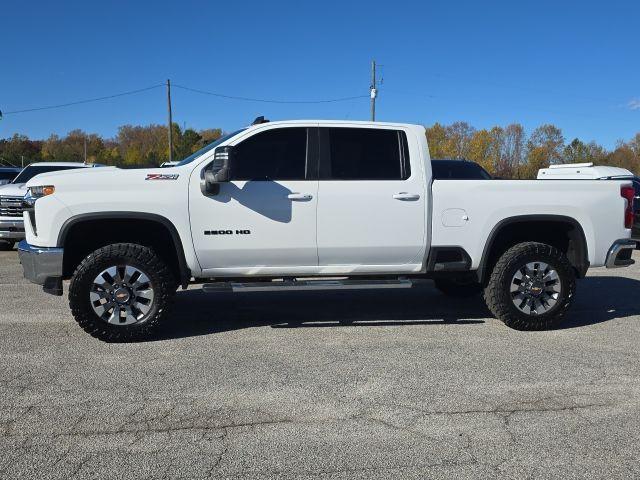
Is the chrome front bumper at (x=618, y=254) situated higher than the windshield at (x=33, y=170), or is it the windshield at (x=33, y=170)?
the windshield at (x=33, y=170)

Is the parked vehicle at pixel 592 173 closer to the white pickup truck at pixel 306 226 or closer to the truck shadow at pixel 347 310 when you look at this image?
the truck shadow at pixel 347 310

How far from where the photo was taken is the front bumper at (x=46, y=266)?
17.7 ft

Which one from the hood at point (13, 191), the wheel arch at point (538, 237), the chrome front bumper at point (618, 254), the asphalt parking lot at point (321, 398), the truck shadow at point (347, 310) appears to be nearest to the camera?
the asphalt parking lot at point (321, 398)

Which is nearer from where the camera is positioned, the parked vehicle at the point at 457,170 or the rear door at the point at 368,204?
the rear door at the point at 368,204

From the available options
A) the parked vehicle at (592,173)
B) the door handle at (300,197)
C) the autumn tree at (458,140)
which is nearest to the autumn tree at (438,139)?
the autumn tree at (458,140)

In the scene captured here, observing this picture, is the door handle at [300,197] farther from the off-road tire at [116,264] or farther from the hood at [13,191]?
the hood at [13,191]

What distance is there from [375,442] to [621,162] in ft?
278

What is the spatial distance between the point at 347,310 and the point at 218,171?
99.4 inches

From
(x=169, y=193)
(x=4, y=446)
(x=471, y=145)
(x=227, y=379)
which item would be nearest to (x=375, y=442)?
(x=227, y=379)

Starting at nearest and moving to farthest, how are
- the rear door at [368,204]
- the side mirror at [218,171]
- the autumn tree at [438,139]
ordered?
1. the side mirror at [218,171]
2. the rear door at [368,204]
3. the autumn tree at [438,139]

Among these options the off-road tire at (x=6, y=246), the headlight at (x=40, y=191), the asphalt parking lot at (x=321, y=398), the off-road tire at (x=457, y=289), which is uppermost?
the headlight at (x=40, y=191)

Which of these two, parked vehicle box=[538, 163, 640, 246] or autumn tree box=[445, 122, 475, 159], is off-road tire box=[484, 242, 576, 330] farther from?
autumn tree box=[445, 122, 475, 159]

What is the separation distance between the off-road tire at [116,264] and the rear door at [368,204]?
5.12 ft

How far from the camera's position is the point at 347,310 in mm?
7023
